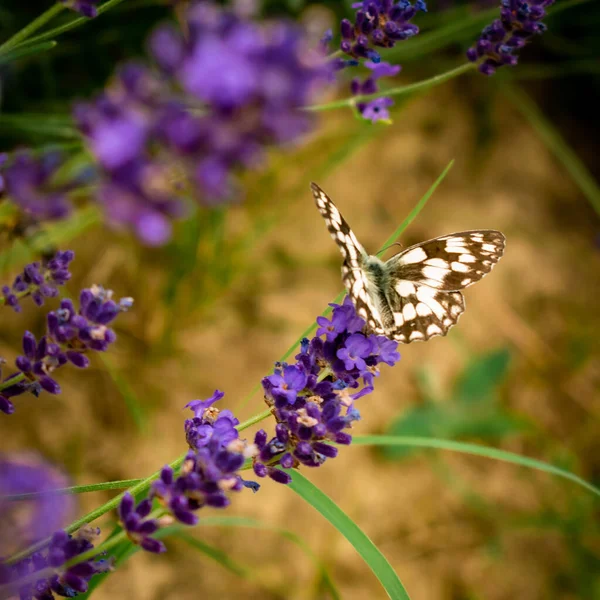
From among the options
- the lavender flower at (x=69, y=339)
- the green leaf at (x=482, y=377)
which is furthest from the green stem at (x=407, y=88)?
the green leaf at (x=482, y=377)

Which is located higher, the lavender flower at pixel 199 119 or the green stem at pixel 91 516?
the lavender flower at pixel 199 119

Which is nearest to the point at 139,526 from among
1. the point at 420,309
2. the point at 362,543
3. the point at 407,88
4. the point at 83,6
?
the point at 362,543

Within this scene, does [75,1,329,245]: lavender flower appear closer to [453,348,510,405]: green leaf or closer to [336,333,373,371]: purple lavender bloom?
[336,333,373,371]: purple lavender bloom

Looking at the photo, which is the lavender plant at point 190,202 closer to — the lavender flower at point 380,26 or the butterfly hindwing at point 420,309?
the lavender flower at point 380,26

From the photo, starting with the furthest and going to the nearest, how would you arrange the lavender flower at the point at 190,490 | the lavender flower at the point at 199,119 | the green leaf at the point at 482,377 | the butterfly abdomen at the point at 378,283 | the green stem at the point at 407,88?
the green leaf at the point at 482,377 → the butterfly abdomen at the point at 378,283 → the green stem at the point at 407,88 → the lavender flower at the point at 190,490 → the lavender flower at the point at 199,119

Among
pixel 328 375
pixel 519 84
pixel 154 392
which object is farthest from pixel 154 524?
pixel 519 84
